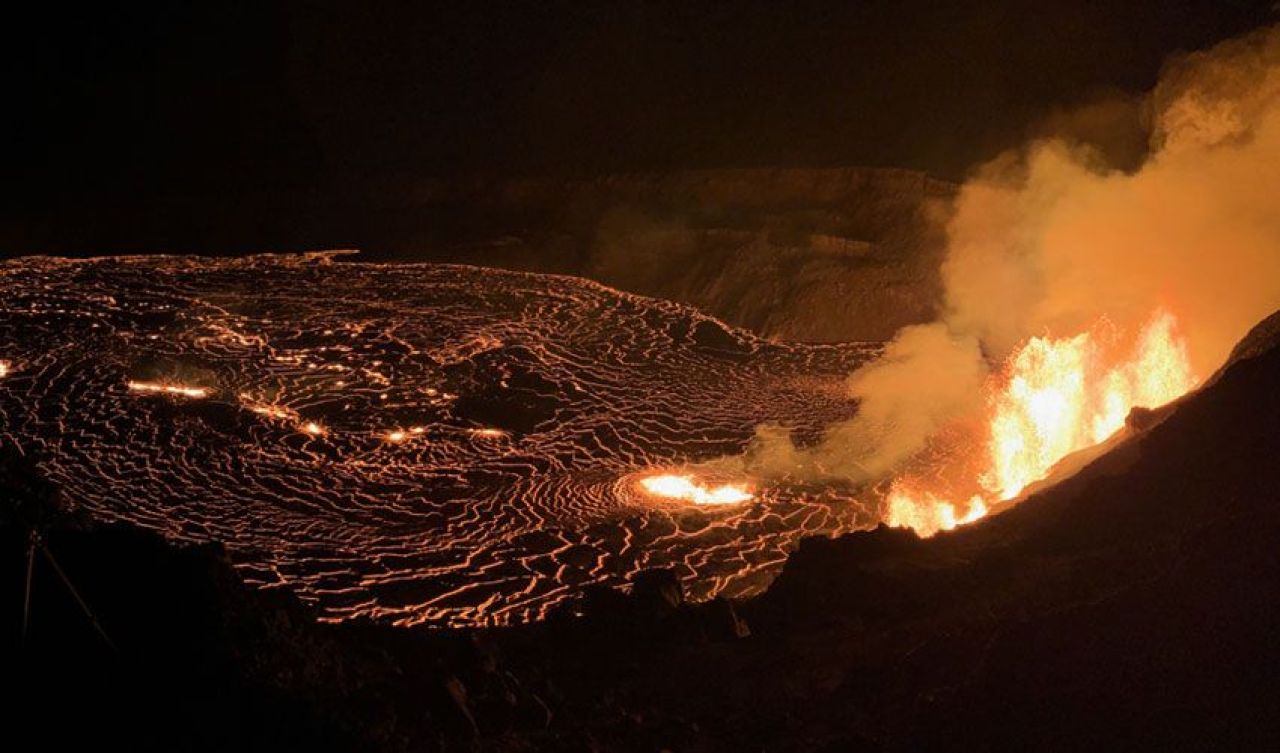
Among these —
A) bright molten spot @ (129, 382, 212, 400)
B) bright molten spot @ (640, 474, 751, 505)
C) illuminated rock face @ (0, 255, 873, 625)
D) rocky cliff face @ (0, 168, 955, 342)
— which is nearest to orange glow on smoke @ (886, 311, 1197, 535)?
illuminated rock face @ (0, 255, 873, 625)

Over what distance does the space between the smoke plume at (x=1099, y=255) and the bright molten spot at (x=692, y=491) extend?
0.60 m

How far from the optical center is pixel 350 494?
376 inches

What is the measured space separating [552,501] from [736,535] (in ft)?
5.77

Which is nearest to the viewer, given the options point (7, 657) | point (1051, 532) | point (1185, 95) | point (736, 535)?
point (7, 657)

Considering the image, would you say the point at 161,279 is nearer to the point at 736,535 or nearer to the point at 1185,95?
the point at 736,535

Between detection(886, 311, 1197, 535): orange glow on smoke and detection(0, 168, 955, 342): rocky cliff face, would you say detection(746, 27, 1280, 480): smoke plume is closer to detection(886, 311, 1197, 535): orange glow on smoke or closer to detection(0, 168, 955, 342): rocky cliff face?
detection(886, 311, 1197, 535): orange glow on smoke

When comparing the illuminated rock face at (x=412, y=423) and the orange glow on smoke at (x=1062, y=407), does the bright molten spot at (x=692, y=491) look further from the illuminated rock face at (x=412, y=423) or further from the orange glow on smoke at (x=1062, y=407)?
the orange glow on smoke at (x=1062, y=407)

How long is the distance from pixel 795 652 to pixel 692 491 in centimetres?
451

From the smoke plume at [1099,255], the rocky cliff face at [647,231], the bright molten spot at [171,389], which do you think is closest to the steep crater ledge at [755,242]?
the rocky cliff face at [647,231]

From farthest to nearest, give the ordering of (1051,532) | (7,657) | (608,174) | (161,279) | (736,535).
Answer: (608,174), (161,279), (736,535), (1051,532), (7,657)

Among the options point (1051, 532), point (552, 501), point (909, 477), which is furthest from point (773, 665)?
point (909, 477)

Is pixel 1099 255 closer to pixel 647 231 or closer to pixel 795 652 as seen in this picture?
pixel 647 231

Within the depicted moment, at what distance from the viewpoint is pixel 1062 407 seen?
10297mm

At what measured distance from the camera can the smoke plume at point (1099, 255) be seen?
423 inches
